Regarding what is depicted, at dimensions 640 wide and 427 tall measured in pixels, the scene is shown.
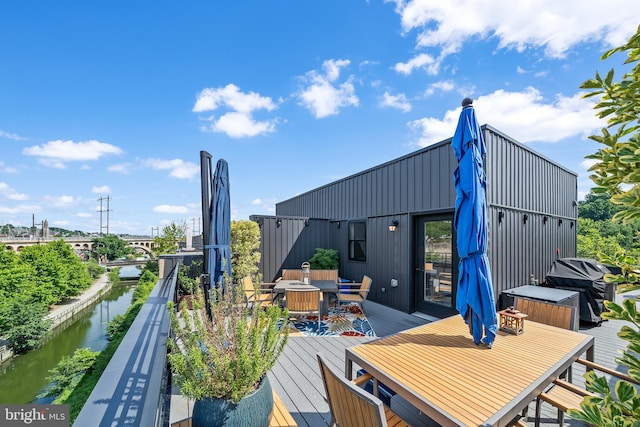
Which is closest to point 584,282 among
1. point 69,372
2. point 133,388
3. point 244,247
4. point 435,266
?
point 435,266

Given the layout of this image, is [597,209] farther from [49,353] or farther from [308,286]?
[49,353]

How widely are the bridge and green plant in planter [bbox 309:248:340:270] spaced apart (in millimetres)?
35424

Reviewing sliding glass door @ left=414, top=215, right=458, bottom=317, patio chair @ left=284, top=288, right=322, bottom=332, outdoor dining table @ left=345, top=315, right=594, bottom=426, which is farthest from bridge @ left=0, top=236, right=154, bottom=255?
outdoor dining table @ left=345, top=315, right=594, bottom=426

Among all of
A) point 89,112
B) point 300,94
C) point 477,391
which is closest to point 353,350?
point 477,391

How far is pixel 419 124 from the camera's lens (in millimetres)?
7582

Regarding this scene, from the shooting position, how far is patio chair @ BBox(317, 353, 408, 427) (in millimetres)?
1438

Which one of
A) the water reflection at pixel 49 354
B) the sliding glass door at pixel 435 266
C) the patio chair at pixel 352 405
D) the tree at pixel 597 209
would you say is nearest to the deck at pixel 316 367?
the sliding glass door at pixel 435 266

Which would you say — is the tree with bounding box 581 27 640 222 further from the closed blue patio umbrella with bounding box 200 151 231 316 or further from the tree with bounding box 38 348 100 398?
the tree with bounding box 38 348 100 398

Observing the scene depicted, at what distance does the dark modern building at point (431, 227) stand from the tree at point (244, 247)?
0.59 metres

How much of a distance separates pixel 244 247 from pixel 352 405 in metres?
6.05

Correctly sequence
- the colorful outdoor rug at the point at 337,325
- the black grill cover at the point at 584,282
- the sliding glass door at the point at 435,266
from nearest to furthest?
the colorful outdoor rug at the point at 337,325
the black grill cover at the point at 584,282
the sliding glass door at the point at 435,266

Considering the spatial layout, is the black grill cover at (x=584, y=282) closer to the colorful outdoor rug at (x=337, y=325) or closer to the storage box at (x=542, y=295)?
the storage box at (x=542, y=295)

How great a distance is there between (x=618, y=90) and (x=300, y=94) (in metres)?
8.44

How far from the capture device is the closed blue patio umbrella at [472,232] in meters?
2.74
